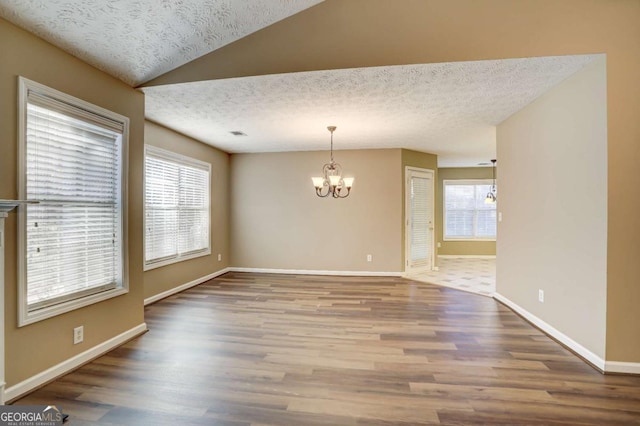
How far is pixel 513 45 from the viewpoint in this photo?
239 cm

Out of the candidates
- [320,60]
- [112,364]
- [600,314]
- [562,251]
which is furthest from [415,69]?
[112,364]

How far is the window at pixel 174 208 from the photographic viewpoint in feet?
13.6

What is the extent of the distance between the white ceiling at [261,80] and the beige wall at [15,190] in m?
0.13

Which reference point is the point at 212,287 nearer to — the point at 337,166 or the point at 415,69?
the point at 337,166

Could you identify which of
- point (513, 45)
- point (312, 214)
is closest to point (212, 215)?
point (312, 214)

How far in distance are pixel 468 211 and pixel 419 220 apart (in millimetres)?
3006

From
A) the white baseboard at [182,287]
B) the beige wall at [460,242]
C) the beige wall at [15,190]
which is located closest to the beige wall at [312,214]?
the white baseboard at [182,287]

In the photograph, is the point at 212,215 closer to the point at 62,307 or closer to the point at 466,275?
the point at 62,307

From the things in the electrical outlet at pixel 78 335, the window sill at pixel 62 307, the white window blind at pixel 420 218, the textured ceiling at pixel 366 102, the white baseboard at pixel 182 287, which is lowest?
the white baseboard at pixel 182 287

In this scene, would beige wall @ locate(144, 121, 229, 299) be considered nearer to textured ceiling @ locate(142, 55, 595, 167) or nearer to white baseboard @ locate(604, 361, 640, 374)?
textured ceiling @ locate(142, 55, 595, 167)

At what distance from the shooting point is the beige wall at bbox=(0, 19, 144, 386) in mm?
1974

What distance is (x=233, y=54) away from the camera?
2.74 metres

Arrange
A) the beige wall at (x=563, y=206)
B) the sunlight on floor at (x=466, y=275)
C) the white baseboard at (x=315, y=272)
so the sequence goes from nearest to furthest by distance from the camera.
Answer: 1. the beige wall at (x=563, y=206)
2. the sunlight on floor at (x=466, y=275)
3. the white baseboard at (x=315, y=272)

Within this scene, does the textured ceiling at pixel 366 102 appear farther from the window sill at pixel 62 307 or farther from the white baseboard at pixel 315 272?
the white baseboard at pixel 315 272
